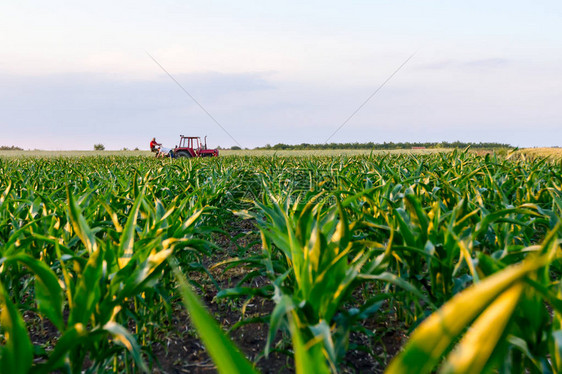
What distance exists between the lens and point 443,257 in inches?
79.7

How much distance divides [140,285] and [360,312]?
2.90 feet

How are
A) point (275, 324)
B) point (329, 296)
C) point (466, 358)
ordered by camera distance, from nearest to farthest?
point (466, 358)
point (275, 324)
point (329, 296)

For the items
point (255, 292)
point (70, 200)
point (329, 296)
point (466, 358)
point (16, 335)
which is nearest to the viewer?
point (466, 358)

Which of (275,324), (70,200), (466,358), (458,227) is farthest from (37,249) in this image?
(466,358)

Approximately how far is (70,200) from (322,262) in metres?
1.16

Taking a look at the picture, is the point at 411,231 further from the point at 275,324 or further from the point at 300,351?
the point at 300,351

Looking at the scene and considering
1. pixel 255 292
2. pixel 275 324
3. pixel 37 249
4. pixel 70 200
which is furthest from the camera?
pixel 37 249

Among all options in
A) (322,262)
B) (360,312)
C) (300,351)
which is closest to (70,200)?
(322,262)

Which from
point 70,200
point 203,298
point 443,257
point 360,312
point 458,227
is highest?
point 70,200

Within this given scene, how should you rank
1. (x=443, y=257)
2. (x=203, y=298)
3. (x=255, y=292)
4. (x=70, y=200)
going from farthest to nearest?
(x=203, y=298), (x=443, y=257), (x=70, y=200), (x=255, y=292)

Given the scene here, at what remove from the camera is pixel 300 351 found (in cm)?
66

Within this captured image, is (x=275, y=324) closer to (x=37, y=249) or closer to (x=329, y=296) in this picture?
(x=329, y=296)

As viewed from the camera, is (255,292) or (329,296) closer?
(329,296)

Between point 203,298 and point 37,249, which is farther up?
point 37,249
